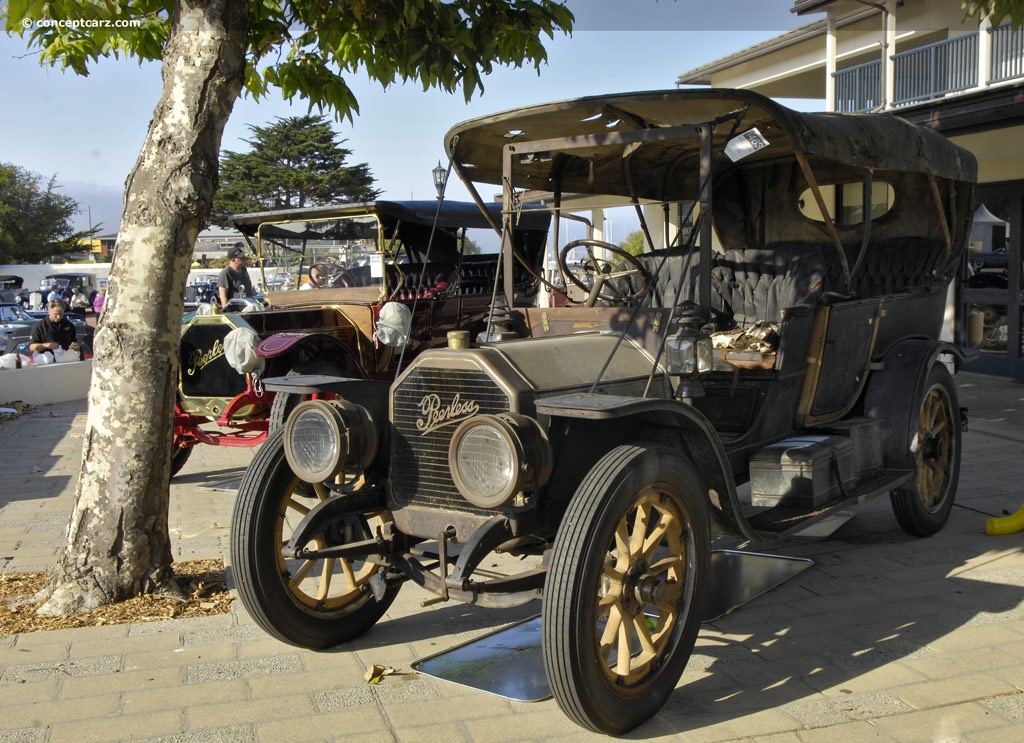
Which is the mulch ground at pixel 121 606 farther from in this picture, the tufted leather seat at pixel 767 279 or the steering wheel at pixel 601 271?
the tufted leather seat at pixel 767 279

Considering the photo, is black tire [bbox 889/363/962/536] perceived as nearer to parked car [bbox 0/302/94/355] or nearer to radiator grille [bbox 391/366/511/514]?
radiator grille [bbox 391/366/511/514]

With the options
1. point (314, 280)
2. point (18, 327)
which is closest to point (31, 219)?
point (18, 327)

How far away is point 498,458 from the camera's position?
328cm

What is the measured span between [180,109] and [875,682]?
13.0 feet

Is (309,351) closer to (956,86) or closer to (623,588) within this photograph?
(623,588)

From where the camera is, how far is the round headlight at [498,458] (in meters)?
3.23

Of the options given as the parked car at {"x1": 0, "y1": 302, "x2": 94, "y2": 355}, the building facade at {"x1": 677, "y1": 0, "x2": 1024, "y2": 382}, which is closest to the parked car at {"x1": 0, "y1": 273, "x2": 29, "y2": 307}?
the parked car at {"x1": 0, "y1": 302, "x2": 94, "y2": 355}

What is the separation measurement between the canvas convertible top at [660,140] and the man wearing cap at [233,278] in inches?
228

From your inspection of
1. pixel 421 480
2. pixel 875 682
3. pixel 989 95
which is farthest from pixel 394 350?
pixel 989 95

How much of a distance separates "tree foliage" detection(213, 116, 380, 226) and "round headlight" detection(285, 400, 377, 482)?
39439 millimetres

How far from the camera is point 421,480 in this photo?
3.70m

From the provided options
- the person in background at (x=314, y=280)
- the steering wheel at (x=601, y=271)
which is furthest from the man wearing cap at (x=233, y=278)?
the steering wheel at (x=601, y=271)

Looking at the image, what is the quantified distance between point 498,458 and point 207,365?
201 inches

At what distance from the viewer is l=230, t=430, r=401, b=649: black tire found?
3699 millimetres
